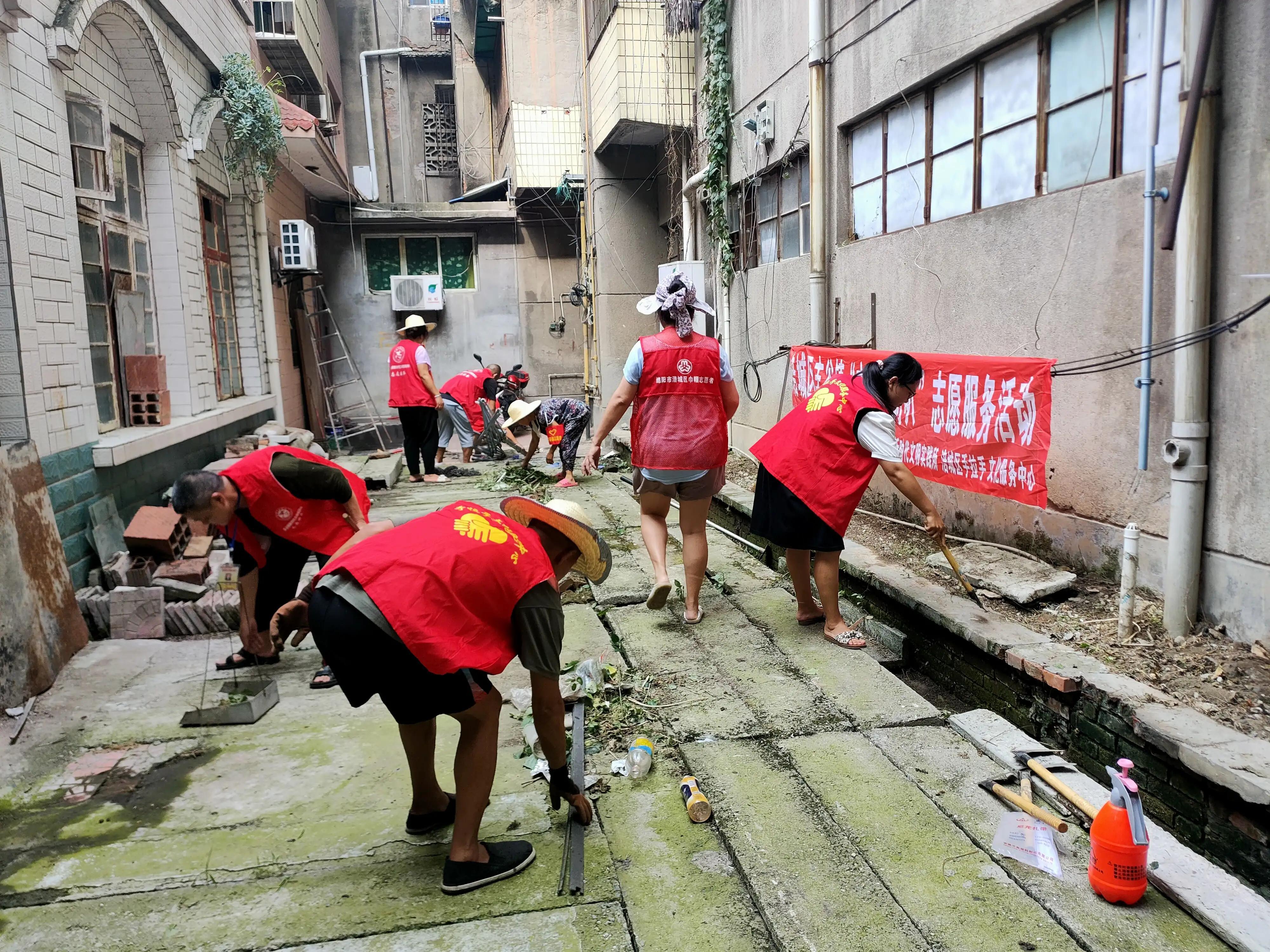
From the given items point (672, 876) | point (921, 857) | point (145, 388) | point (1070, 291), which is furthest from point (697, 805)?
point (145, 388)

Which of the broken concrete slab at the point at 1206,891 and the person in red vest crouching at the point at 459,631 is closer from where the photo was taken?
the broken concrete slab at the point at 1206,891

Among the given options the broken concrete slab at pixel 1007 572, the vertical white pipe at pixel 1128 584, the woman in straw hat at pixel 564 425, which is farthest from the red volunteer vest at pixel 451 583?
the woman in straw hat at pixel 564 425

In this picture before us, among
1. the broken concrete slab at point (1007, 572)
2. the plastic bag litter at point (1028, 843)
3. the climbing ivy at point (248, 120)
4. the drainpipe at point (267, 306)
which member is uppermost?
the climbing ivy at point (248, 120)

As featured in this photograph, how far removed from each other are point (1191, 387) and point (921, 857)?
2688mm

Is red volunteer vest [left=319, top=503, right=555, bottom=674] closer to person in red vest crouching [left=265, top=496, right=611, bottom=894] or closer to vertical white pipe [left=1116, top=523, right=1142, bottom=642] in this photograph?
person in red vest crouching [left=265, top=496, right=611, bottom=894]

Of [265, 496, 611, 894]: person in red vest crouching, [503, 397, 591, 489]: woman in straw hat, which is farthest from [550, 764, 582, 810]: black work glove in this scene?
[503, 397, 591, 489]: woman in straw hat

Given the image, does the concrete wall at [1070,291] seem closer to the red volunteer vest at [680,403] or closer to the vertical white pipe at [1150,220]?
the vertical white pipe at [1150,220]

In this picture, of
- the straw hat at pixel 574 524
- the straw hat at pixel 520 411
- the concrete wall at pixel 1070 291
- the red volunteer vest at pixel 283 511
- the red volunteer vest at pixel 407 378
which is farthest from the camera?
the straw hat at pixel 520 411

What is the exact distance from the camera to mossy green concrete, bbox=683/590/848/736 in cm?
378

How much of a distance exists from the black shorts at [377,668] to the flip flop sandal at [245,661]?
251 centimetres

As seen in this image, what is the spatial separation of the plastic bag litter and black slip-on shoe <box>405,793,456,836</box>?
1850 millimetres

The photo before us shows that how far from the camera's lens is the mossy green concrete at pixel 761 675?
3.78 metres

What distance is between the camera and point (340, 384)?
49.8 ft

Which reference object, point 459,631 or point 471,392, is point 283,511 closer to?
point 459,631
